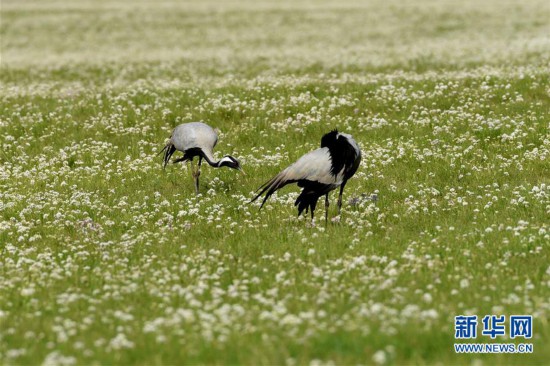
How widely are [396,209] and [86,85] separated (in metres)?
17.9

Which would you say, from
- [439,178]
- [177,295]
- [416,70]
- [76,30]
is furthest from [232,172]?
[76,30]

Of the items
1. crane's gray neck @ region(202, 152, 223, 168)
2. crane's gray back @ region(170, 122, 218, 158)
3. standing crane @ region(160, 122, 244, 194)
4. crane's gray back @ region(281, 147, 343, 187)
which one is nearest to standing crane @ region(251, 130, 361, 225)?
crane's gray back @ region(281, 147, 343, 187)

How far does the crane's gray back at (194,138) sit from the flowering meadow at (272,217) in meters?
0.90

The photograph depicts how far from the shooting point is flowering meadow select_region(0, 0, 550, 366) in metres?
7.92

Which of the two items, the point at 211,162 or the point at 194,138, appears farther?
the point at 194,138

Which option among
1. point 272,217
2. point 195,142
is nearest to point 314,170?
point 272,217

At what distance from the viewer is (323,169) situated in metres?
12.7

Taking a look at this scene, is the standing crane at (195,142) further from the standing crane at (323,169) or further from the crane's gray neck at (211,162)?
the standing crane at (323,169)

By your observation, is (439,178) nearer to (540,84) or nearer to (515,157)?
(515,157)

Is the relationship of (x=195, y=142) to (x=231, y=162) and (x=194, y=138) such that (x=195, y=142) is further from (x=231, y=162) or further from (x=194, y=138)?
(x=231, y=162)

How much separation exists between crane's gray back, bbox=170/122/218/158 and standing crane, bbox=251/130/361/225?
10.4 ft

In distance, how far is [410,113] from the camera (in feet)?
65.8

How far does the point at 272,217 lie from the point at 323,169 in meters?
1.39

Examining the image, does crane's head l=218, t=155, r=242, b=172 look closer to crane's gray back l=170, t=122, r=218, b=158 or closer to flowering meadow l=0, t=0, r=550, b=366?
flowering meadow l=0, t=0, r=550, b=366
